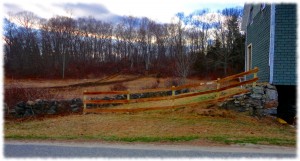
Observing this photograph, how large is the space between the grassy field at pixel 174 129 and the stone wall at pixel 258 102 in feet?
1.19

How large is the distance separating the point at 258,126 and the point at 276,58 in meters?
2.91

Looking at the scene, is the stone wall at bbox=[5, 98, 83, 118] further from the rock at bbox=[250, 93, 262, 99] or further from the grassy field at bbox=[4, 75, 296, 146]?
the rock at bbox=[250, 93, 262, 99]

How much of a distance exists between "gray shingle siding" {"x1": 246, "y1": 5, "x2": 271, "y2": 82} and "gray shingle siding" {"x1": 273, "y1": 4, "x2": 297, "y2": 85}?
58 cm

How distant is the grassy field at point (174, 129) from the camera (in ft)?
22.6

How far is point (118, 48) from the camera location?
181 feet

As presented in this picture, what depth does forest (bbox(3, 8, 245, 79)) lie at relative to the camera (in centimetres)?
4094

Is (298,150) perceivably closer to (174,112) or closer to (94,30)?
(174,112)

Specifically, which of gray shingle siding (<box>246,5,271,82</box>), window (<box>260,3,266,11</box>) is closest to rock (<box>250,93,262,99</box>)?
gray shingle siding (<box>246,5,271,82</box>)

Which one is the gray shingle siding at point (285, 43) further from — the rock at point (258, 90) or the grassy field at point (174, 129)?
the grassy field at point (174, 129)

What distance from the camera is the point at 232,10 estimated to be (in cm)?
4097

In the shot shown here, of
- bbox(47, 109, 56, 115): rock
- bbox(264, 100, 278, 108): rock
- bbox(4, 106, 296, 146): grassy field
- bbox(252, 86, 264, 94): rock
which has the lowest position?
bbox(47, 109, 56, 115): rock

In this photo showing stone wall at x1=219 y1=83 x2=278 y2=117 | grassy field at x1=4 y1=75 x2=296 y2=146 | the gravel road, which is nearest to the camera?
the gravel road

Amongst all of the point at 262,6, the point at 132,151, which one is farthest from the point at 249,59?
the point at 132,151

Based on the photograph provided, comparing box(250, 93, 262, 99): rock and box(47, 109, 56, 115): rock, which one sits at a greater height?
box(250, 93, 262, 99): rock
